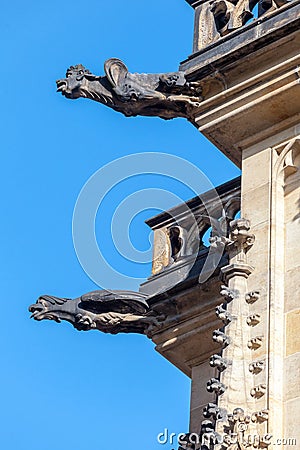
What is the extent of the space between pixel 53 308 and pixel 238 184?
1633mm

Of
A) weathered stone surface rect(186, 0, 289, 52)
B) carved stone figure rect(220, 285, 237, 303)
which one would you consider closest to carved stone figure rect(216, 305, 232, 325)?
carved stone figure rect(220, 285, 237, 303)

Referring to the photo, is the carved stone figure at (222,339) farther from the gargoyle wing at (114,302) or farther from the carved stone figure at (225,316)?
the gargoyle wing at (114,302)

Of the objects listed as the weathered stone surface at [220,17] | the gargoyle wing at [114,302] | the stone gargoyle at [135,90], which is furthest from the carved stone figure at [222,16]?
the gargoyle wing at [114,302]

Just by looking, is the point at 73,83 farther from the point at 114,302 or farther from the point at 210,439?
the point at 210,439

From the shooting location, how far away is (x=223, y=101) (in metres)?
11.4

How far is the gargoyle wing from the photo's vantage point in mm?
12430

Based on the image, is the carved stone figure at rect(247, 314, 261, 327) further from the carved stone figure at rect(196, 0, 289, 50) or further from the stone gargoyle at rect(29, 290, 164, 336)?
the stone gargoyle at rect(29, 290, 164, 336)

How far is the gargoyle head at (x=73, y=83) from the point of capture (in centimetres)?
1172

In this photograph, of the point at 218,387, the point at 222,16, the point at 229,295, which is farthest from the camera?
the point at 222,16

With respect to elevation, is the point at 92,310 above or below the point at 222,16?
below

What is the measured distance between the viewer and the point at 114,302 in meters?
12.5

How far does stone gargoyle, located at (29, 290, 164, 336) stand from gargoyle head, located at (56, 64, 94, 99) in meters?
1.51

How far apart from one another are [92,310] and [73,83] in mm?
1726

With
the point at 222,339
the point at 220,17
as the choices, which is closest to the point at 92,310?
the point at 220,17
